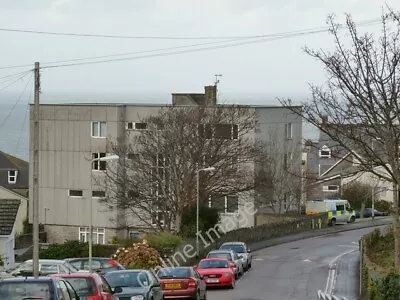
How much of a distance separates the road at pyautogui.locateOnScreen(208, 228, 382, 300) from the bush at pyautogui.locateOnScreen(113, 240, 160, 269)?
4.11m

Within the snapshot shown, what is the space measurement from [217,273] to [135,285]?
14967mm

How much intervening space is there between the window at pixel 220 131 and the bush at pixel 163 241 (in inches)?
408

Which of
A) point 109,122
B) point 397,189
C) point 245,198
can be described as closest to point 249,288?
point 397,189

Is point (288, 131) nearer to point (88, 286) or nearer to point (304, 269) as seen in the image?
point (304, 269)

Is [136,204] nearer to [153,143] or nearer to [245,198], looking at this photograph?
[153,143]

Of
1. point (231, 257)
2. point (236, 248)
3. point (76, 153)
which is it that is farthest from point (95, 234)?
point (231, 257)

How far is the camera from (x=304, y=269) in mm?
51812

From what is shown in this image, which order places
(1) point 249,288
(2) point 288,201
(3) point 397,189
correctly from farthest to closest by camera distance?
(2) point 288,201 < (1) point 249,288 < (3) point 397,189

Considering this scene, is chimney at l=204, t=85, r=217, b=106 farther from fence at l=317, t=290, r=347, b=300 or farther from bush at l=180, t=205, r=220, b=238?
fence at l=317, t=290, r=347, b=300

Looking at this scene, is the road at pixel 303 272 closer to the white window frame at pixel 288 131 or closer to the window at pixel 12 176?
the white window frame at pixel 288 131

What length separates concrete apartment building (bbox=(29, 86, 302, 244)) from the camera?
76.1 m

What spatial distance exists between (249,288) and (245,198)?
91.1 ft

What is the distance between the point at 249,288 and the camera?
140ft

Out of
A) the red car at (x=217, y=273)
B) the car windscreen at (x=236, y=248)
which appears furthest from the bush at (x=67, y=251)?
the red car at (x=217, y=273)
